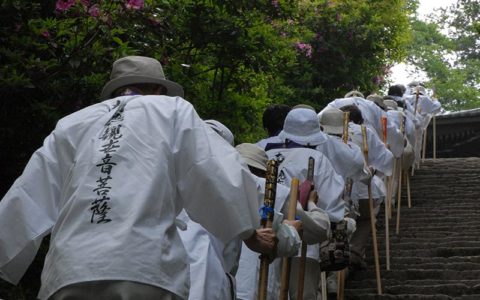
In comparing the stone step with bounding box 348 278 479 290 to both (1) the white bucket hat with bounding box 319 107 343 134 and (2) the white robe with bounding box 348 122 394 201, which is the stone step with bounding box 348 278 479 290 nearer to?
(2) the white robe with bounding box 348 122 394 201

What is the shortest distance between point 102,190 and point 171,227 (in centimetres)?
32

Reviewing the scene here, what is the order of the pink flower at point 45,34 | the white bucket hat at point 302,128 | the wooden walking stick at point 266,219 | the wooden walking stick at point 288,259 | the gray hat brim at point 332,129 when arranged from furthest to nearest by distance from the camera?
the gray hat brim at point 332,129 < the white bucket hat at point 302,128 < the pink flower at point 45,34 < the wooden walking stick at point 288,259 < the wooden walking stick at point 266,219

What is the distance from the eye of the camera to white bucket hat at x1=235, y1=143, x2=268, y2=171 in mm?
6609

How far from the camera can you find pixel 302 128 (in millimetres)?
8281

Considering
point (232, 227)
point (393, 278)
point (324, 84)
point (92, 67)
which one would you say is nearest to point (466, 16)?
point (324, 84)

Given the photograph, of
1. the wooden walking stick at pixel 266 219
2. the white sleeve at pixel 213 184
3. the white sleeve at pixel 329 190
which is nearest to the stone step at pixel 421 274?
the white sleeve at pixel 329 190

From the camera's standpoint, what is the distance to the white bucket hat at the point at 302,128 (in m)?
8.25

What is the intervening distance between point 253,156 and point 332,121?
3797 millimetres

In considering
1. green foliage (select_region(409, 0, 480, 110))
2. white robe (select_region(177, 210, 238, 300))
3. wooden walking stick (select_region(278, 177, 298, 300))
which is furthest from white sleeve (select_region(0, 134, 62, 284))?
green foliage (select_region(409, 0, 480, 110))

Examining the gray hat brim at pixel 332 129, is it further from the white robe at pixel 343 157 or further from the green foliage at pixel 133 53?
the green foliage at pixel 133 53

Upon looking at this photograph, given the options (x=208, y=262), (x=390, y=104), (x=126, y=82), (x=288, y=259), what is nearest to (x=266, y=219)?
(x=208, y=262)

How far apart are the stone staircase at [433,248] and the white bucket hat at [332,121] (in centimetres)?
150

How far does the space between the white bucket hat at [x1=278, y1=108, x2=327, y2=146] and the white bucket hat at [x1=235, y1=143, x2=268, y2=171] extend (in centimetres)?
157

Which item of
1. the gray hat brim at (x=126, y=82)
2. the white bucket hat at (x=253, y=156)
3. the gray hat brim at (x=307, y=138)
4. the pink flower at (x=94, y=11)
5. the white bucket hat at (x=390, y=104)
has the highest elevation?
the pink flower at (x=94, y=11)
